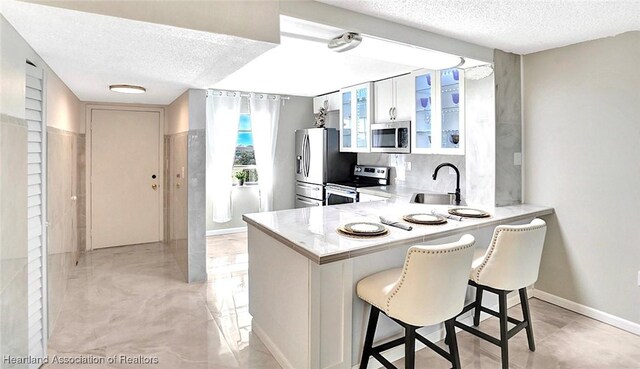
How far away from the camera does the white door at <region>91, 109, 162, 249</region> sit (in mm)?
4883

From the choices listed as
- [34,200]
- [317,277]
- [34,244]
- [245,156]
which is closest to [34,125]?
[34,200]

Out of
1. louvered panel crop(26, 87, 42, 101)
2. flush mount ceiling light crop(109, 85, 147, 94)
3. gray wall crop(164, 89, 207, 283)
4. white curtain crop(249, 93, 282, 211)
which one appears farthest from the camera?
white curtain crop(249, 93, 282, 211)

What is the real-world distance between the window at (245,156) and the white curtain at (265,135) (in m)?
0.18

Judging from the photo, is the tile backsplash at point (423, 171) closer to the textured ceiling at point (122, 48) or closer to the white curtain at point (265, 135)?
the white curtain at point (265, 135)

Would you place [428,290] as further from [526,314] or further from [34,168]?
[34,168]

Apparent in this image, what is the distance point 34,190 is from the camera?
2.17m

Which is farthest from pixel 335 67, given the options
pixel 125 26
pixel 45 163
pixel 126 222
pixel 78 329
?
pixel 126 222

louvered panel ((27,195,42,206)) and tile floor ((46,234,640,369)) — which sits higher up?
louvered panel ((27,195,42,206))

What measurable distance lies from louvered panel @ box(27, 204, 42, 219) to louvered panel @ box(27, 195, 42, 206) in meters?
0.03

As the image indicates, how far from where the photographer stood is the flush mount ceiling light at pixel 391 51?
7.53 feet

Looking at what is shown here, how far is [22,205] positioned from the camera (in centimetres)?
188

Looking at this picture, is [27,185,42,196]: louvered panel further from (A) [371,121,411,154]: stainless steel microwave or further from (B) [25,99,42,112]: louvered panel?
(A) [371,121,411,154]: stainless steel microwave

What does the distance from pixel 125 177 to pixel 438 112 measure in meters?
4.24

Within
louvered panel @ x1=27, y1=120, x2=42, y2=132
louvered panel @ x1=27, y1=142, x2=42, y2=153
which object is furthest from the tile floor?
louvered panel @ x1=27, y1=120, x2=42, y2=132
